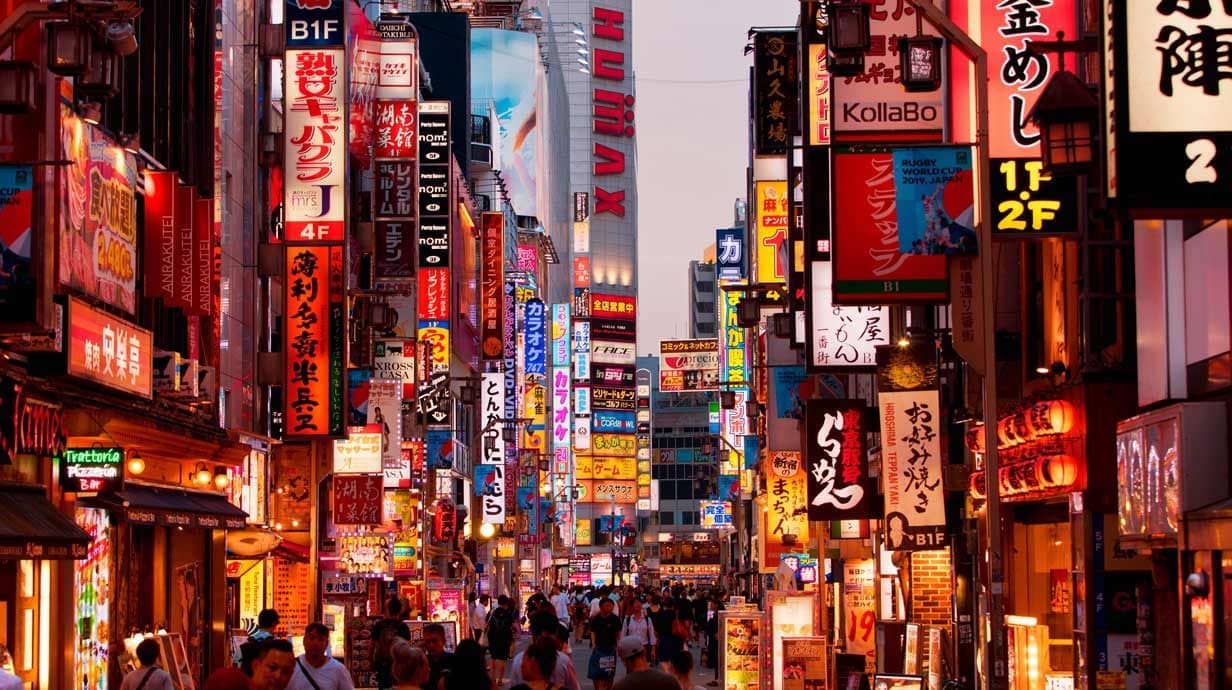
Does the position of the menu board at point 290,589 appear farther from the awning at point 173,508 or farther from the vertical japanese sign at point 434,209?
the vertical japanese sign at point 434,209

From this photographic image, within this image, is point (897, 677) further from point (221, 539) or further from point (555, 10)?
point (555, 10)

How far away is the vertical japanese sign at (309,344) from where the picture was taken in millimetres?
33844

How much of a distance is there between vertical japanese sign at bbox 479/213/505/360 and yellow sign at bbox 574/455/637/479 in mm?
54923

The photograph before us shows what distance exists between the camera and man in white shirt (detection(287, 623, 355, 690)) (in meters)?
14.9

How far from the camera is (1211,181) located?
1098 cm

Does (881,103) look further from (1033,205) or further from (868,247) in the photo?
(1033,205)

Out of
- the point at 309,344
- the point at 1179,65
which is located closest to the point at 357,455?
the point at 309,344

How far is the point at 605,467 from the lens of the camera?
417 ft

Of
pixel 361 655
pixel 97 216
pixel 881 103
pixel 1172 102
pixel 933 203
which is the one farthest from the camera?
pixel 361 655

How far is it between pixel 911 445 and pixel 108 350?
9.74m

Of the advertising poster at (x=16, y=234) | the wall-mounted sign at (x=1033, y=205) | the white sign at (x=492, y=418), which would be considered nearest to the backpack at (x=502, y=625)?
the wall-mounted sign at (x=1033, y=205)

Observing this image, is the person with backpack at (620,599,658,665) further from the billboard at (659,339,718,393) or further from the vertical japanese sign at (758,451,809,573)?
the billboard at (659,339,718,393)

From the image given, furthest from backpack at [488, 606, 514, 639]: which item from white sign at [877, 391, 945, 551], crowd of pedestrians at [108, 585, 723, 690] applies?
white sign at [877, 391, 945, 551]

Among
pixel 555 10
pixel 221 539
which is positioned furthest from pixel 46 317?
pixel 555 10
